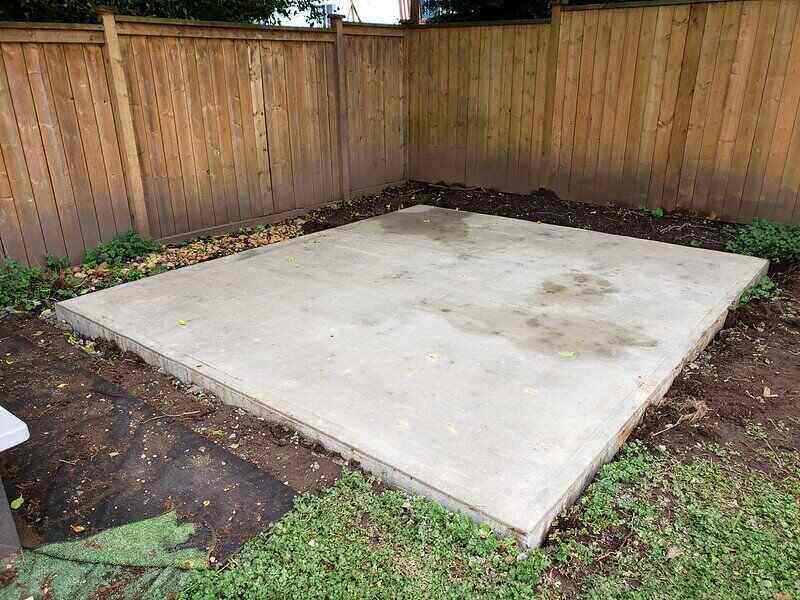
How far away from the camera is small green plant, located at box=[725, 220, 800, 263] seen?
449cm

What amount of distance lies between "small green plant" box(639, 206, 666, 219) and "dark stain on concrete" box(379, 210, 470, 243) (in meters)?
1.73

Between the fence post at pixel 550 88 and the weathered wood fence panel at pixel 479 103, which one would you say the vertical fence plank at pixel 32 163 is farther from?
the fence post at pixel 550 88

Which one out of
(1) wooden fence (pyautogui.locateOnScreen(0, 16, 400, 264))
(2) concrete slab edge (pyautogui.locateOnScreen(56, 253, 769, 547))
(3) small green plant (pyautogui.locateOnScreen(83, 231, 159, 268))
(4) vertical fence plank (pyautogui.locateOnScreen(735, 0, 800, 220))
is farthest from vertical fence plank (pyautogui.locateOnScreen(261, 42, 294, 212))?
(4) vertical fence plank (pyautogui.locateOnScreen(735, 0, 800, 220))

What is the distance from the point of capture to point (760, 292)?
3.89 meters

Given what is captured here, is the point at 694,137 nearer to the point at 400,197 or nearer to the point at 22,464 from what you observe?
the point at 400,197

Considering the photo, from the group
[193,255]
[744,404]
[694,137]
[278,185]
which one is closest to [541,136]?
[694,137]

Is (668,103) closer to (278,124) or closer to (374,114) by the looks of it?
(374,114)

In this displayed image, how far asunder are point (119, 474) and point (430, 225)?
12.0 ft

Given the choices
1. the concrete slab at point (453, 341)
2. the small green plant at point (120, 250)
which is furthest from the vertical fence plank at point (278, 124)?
the small green plant at point (120, 250)

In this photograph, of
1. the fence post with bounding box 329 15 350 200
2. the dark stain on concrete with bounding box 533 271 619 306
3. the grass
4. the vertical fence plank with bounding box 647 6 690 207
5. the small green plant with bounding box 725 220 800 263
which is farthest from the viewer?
the fence post with bounding box 329 15 350 200

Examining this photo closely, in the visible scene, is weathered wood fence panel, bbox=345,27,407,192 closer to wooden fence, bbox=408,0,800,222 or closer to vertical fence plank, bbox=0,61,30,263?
wooden fence, bbox=408,0,800,222

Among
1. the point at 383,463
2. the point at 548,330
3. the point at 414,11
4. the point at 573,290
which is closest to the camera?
the point at 383,463

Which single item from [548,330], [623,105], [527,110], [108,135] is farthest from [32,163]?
[623,105]

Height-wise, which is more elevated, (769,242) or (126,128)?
(126,128)
